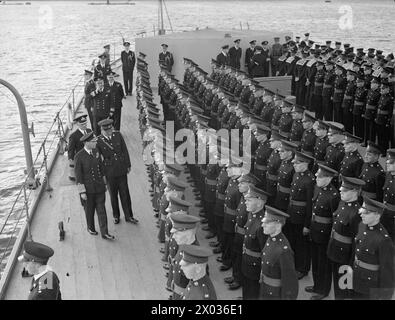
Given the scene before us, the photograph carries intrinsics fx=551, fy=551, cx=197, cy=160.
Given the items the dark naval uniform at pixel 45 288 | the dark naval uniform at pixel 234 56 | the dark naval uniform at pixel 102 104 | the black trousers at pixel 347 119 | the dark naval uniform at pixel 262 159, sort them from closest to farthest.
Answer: the dark naval uniform at pixel 45 288 < the dark naval uniform at pixel 262 159 < the dark naval uniform at pixel 102 104 < the black trousers at pixel 347 119 < the dark naval uniform at pixel 234 56

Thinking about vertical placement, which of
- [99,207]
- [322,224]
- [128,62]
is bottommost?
[99,207]

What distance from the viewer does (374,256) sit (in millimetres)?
4438

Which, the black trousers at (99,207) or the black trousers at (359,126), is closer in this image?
the black trousers at (99,207)

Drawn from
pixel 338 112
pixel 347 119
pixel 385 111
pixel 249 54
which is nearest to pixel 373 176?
pixel 385 111

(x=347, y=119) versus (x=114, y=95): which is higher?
(x=114, y=95)

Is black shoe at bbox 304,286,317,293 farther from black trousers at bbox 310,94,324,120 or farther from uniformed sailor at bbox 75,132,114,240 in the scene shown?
black trousers at bbox 310,94,324,120

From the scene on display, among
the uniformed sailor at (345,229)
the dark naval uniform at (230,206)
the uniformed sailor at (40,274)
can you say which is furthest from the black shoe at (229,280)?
the uniformed sailor at (40,274)

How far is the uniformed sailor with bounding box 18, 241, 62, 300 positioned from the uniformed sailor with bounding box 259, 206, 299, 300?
1.64 metres

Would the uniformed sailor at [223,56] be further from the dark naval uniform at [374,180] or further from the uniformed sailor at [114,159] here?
the dark naval uniform at [374,180]

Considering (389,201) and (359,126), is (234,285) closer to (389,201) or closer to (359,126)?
(389,201)

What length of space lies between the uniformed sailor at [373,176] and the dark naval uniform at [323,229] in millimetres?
837

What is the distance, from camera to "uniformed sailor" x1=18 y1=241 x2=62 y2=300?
3936 mm

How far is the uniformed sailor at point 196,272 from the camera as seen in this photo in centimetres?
382

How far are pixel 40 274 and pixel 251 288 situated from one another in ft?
6.48
